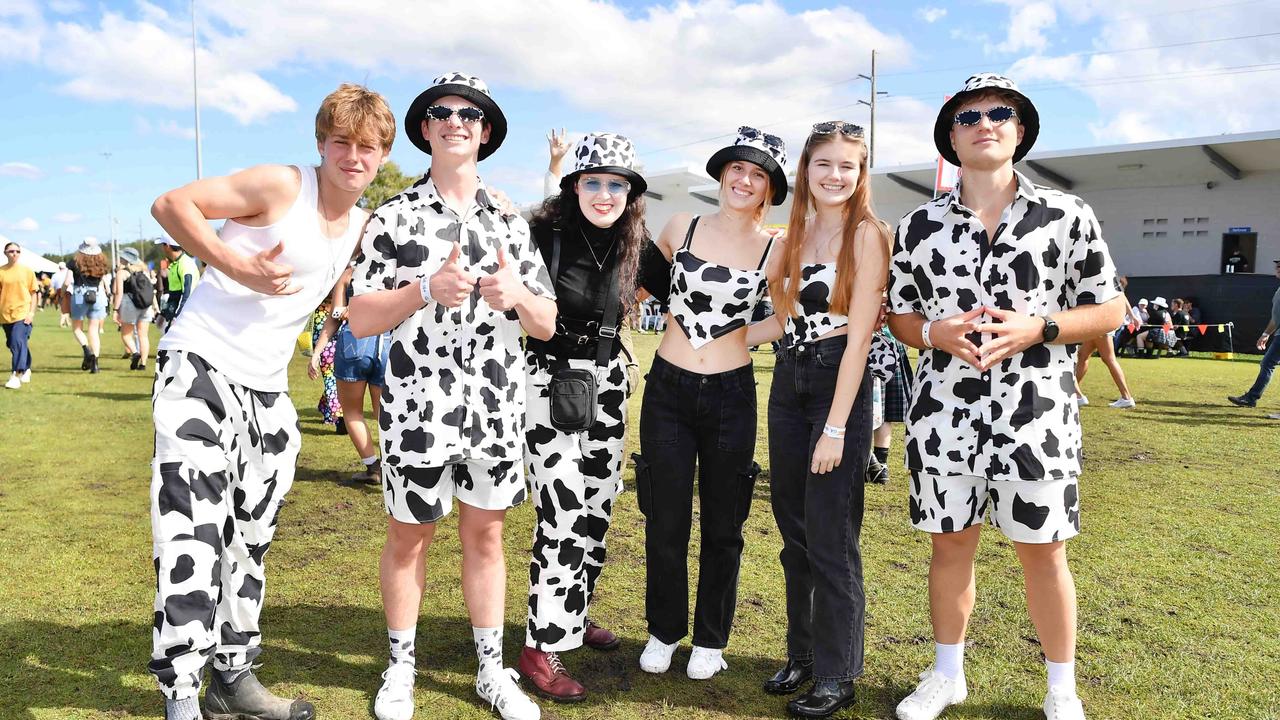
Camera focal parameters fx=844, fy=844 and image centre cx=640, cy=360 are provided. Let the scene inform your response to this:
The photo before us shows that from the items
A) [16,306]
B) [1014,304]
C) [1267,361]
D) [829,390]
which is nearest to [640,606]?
[829,390]

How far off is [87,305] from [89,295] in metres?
0.30

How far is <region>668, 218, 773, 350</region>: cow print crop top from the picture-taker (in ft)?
11.6

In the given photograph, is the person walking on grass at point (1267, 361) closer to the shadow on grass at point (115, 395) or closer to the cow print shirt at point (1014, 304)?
the cow print shirt at point (1014, 304)

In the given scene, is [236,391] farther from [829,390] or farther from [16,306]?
[16,306]

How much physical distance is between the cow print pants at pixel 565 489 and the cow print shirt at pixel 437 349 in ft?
1.01

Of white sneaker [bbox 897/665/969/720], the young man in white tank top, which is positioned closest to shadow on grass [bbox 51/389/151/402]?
the young man in white tank top

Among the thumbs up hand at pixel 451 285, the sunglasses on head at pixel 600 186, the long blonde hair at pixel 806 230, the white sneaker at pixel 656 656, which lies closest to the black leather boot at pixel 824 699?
the white sneaker at pixel 656 656

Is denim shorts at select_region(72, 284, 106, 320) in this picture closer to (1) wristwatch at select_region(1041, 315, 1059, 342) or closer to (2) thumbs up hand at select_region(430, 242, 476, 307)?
(2) thumbs up hand at select_region(430, 242, 476, 307)

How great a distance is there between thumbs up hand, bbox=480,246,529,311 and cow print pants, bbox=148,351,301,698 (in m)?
0.92

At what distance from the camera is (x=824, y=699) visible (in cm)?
327

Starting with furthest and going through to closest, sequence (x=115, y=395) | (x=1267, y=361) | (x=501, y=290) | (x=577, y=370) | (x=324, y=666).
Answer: (x=1267, y=361) → (x=115, y=395) → (x=324, y=666) → (x=577, y=370) → (x=501, y=290)

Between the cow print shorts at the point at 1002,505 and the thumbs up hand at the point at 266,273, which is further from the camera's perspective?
the cow print shorts at the point at 1002,505

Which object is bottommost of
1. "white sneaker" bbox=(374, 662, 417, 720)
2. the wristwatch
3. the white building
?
"white sneaker" bbox=(374, 662, 417, 720)

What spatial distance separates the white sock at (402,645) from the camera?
129 inches
